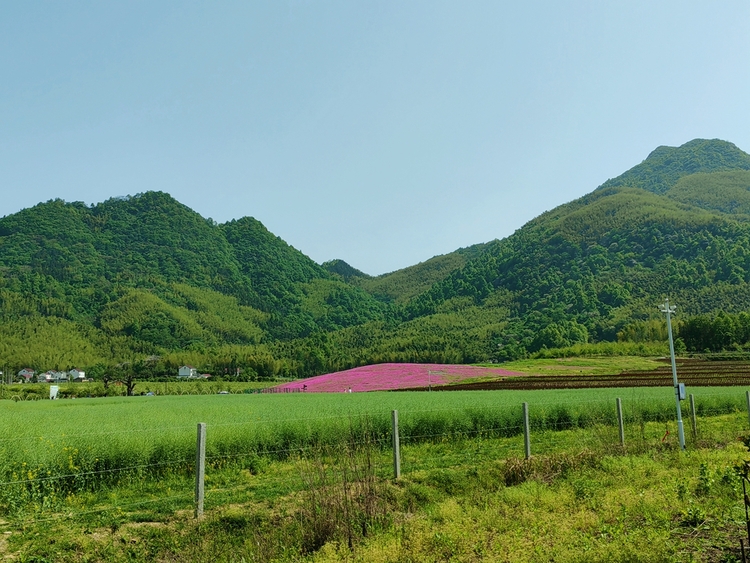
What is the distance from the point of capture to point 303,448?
1470 cm

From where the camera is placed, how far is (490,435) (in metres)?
18.8

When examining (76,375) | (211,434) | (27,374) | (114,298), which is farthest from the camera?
(114,298)

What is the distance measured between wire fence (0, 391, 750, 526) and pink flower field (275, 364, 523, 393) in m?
32.5

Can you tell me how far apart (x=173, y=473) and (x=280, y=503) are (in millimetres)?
3889

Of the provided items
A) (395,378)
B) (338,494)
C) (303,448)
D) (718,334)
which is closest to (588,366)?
(395,378)

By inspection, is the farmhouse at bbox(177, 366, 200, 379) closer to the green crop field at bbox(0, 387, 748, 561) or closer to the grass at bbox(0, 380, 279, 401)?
the grass at bbox(0, 380, 279, 401)

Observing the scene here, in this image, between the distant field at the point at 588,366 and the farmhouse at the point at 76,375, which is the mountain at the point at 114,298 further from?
the distant field at the point at 588,366

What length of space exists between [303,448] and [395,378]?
149ft

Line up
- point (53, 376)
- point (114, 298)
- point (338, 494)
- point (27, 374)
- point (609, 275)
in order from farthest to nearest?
point (114, 298), point (609, 275), point (53, 376), point (27, 374), point (338, 494)

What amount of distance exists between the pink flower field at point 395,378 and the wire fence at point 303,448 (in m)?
32.5

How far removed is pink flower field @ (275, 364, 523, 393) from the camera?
54.7 m

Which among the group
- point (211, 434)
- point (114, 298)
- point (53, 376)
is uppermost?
point (114, 298)

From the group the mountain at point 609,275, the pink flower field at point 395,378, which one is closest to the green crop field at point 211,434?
the pink flower field at point 395,378

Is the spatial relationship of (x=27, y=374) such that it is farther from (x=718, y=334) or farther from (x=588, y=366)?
(x=718, y=334)
